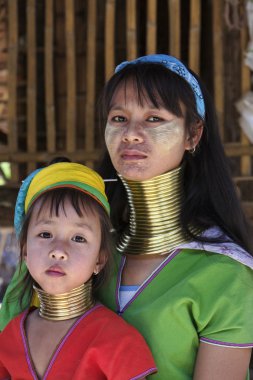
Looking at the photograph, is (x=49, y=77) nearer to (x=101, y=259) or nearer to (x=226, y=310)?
(x=101, y=259)

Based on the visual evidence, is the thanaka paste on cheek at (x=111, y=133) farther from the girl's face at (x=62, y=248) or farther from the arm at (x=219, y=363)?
the arm at (x=219, y=363)

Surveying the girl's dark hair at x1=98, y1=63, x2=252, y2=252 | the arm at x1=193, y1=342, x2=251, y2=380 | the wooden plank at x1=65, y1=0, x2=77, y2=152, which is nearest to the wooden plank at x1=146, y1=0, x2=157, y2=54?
the wooden plank at x1=65, y1=0, x2=77, y2=152

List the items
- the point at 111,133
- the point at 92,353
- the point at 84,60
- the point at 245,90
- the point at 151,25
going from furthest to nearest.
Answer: the point at 84,60
the point at 151,25
the point at 245,90
the point at 111,133
the point at 92,353

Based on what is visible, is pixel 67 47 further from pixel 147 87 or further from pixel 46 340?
pixel 46 340

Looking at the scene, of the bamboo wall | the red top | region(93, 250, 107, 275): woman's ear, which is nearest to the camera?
the red top

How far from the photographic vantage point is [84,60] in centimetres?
443

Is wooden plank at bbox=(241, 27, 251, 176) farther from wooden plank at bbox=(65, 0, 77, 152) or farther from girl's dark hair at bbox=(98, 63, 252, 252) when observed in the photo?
girl's dark hair at bbox=(98, 63, 252, 252)

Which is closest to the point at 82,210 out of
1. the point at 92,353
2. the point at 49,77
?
the point at 92,353

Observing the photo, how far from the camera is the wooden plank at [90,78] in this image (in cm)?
416

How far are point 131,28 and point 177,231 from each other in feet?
6.25

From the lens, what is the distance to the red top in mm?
2137

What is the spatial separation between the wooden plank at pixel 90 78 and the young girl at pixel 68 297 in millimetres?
1774

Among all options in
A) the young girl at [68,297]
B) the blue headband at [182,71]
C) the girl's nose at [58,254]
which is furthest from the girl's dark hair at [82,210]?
the blue headband at [182,71]

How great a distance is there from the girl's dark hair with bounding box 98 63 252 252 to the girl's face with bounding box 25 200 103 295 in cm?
37
